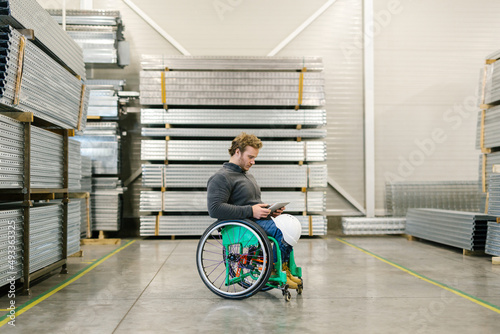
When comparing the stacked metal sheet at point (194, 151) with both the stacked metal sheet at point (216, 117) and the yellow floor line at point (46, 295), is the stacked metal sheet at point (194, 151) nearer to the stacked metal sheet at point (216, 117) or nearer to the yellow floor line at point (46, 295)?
the stacked metal sheet at point (216, 117)

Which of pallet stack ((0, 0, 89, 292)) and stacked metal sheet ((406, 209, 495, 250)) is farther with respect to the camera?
stacked metal sheet ((406, 209, 495, 250))

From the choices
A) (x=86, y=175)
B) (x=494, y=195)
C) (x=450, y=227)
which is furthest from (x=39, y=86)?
(x=450, y=227)

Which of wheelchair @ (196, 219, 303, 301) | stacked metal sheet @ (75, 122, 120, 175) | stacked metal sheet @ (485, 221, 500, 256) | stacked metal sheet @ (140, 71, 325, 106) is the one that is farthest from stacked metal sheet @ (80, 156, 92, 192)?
stacked metal sheet @ (485, 221, 500, 256)

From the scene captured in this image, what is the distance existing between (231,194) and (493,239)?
433 centimetres

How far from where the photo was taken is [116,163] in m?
8.57

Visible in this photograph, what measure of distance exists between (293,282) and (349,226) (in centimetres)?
530

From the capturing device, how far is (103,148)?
8.61 meters

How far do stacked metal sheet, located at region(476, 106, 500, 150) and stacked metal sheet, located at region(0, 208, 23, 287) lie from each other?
6.95m

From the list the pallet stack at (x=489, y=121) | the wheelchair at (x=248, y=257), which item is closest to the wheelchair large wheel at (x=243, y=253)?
the wheelchair at (x=248, y=257)

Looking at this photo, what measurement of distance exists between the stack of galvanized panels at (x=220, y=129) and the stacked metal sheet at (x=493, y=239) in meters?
3.17

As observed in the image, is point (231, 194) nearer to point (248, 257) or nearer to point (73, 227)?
point (248, 257)

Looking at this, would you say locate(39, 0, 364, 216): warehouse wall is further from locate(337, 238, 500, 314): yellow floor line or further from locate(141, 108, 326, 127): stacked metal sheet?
locate(337, 238, 500, 314): yellow floor line

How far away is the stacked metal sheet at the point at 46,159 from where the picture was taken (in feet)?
14.3

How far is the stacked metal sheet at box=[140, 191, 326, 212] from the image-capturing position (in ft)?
27.7
